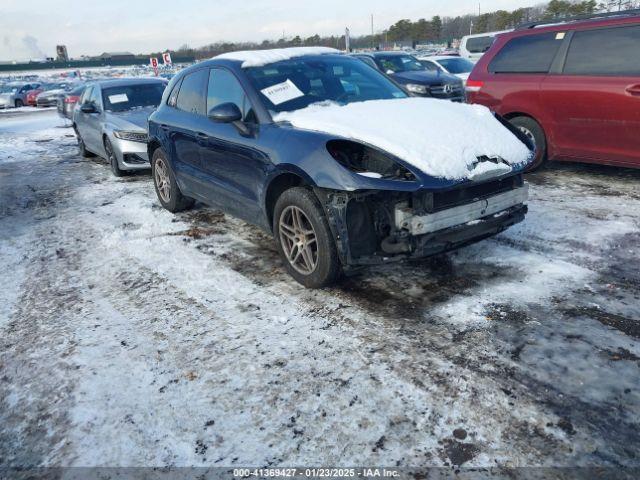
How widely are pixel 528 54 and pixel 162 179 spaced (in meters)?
5.18

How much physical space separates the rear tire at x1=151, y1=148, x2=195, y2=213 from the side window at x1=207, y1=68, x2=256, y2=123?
1.36 meters

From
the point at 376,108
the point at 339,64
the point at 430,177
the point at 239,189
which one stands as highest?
the point at 339,64

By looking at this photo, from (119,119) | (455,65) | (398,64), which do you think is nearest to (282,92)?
(119,119)

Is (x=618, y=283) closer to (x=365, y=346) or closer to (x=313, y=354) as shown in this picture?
(x=365, y=346)

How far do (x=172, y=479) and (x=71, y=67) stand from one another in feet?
268

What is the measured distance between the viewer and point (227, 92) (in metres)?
4.50

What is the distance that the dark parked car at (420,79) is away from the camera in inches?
470

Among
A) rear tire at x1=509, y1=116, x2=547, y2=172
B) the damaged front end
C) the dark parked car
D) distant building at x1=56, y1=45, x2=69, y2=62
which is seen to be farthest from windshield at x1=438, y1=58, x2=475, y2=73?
distant building at x1=56, y1=45, x2=69, y2=62

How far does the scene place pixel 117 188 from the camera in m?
7.81

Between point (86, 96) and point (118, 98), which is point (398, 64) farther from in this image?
point (86, 96)

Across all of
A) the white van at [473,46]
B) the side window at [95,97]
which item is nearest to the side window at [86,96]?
the side window at [95,97]

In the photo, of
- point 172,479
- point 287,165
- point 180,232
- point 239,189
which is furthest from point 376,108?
point 172,479

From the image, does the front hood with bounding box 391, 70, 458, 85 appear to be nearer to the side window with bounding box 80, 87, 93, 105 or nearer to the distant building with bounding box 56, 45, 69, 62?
the side window with bounding box 80, 87, 93, 105

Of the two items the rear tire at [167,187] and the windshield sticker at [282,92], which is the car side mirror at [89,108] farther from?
the windshield sticker at [282,92]
